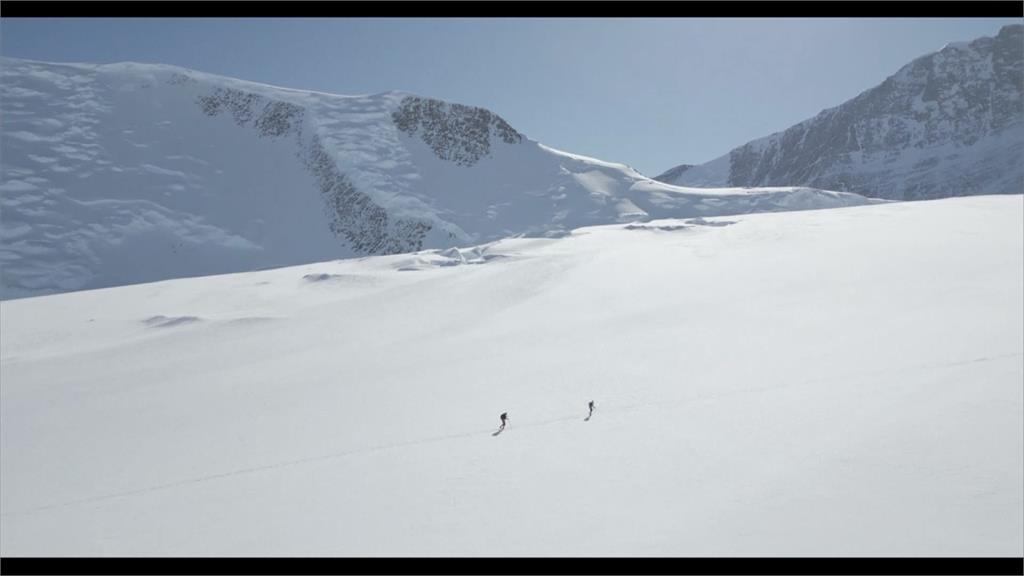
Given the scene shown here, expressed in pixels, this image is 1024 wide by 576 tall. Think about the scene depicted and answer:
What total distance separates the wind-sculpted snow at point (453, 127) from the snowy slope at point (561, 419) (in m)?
78.4

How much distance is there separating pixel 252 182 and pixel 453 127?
37305 millimetres

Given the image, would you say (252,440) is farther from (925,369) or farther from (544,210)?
(544,210)

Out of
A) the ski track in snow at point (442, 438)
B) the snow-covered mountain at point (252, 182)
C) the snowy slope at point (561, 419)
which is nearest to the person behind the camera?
the snowy slope at point (561, 419)

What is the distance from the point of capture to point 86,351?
22.8 metres

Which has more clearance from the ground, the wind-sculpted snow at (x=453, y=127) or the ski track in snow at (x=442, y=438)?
the wind-sculpted snow at (x=453, y=127)

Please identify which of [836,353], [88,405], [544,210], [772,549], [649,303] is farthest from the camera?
[544,210]

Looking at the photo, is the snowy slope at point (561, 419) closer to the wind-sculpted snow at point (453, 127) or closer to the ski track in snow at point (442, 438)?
the ski track in snow at point (442, 438)

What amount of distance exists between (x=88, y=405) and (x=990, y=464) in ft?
71.8

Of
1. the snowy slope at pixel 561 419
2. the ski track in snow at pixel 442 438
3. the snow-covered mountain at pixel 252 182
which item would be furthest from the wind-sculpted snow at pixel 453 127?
the ski track in snow at pixel 442 438

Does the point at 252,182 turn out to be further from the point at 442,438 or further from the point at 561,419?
the point at 561,419

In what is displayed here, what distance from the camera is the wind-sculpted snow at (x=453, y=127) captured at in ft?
333

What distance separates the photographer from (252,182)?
3472 inches

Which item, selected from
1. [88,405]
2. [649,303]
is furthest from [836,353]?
[88,405]

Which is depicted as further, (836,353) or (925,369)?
(836,353)
